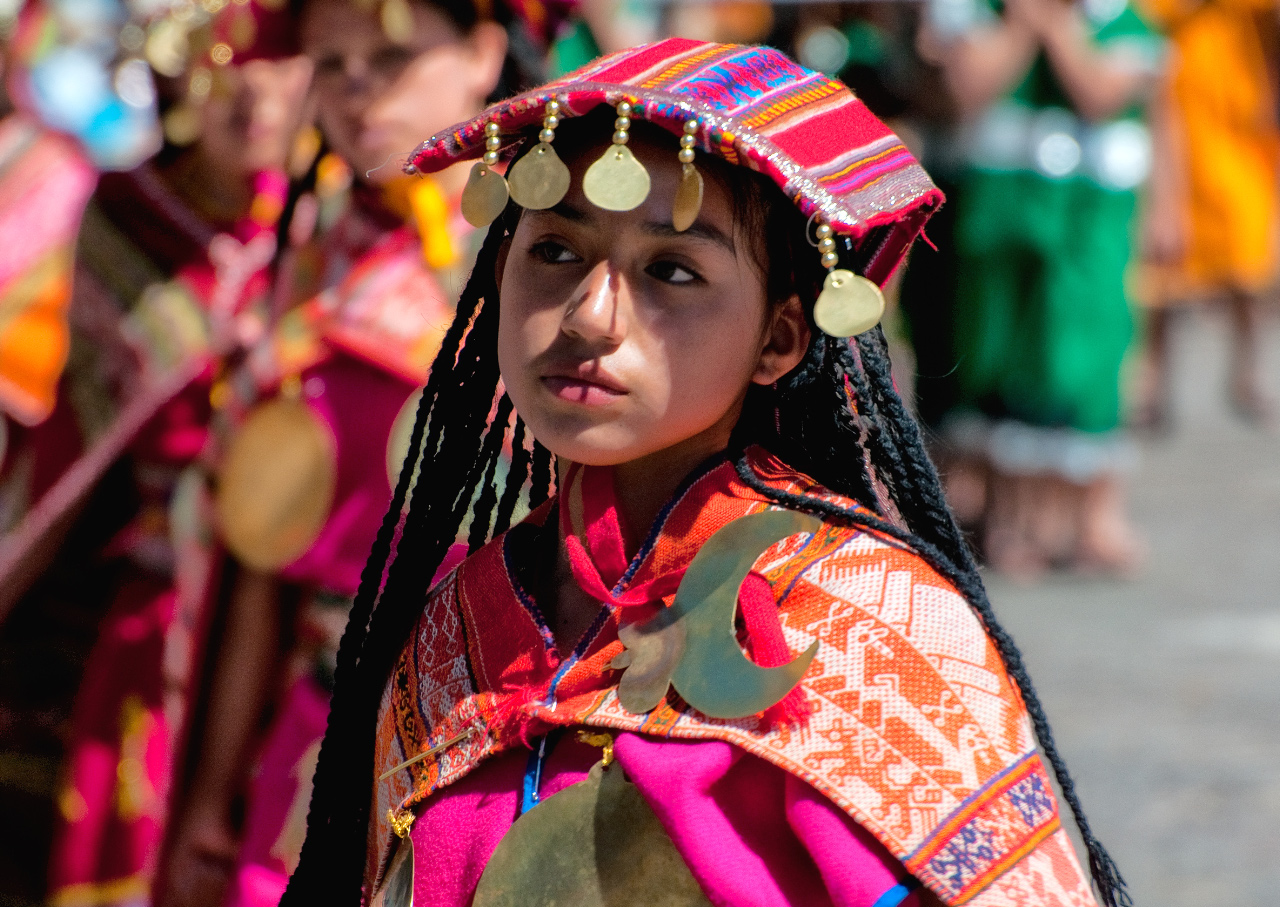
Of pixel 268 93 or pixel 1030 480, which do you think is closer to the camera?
pixel 268 93

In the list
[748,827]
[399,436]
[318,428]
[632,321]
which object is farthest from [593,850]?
[318,428]

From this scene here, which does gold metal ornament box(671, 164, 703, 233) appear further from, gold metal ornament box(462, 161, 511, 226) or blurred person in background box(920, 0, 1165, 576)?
blurred person in background box(920, 0, 1165, 576)

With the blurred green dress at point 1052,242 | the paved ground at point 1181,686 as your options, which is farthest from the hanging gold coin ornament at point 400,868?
the blurred green dress at point 1052,242

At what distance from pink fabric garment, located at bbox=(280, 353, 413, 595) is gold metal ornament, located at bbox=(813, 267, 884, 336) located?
151 centimetres

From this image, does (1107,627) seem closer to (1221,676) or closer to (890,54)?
(1221,676)

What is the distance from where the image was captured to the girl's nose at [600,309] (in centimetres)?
174

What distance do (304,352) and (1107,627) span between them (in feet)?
12.3

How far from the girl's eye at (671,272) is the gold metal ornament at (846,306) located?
0.15 meters

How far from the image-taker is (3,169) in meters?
4.49

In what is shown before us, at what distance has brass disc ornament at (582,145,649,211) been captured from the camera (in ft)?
5.56

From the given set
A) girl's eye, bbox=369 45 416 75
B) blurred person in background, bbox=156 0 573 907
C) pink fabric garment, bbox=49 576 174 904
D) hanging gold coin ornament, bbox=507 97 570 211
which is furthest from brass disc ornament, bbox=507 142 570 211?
pink fabric garment, bbox=49 576 174 904

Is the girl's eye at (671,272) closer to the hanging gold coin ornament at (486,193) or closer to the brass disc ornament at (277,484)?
the hanging gold coin ornament at (486,193)

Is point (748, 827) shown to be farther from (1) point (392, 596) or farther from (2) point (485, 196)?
(2) point (485, 196)

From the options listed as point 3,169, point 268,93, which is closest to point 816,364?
point 268,93
